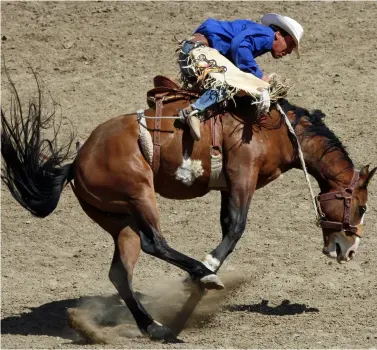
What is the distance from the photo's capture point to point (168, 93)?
7312 mm

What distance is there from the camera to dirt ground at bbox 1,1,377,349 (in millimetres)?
7297

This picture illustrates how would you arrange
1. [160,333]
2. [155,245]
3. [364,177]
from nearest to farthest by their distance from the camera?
[155,245]
[160,333]
[364,177]

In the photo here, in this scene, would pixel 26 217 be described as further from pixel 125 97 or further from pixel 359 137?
pixel 359 137

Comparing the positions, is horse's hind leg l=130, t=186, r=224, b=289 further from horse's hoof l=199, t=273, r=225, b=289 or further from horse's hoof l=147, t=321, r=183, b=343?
horse's hoof l=147, t=321, r=183, b=343

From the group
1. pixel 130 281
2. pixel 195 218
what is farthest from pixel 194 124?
pixel 195 218

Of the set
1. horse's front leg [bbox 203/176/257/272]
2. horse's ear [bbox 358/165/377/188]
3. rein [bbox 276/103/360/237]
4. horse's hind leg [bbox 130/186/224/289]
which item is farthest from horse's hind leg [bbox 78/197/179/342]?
horse's ear [bbox 358/165/377/188]

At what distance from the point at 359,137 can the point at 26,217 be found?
3082 millimetres

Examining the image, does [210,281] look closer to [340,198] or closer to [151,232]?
[151,232]

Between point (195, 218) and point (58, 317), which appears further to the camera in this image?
point (195, 218)

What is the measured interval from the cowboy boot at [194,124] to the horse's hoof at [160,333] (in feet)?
3.97

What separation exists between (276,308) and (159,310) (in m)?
0.81

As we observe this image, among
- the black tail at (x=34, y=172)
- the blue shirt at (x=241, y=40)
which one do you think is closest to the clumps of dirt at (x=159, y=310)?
the black tail at (x=34, y=172)

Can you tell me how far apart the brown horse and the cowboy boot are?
2.7 inches

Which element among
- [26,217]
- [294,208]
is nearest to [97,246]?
[26,217]
